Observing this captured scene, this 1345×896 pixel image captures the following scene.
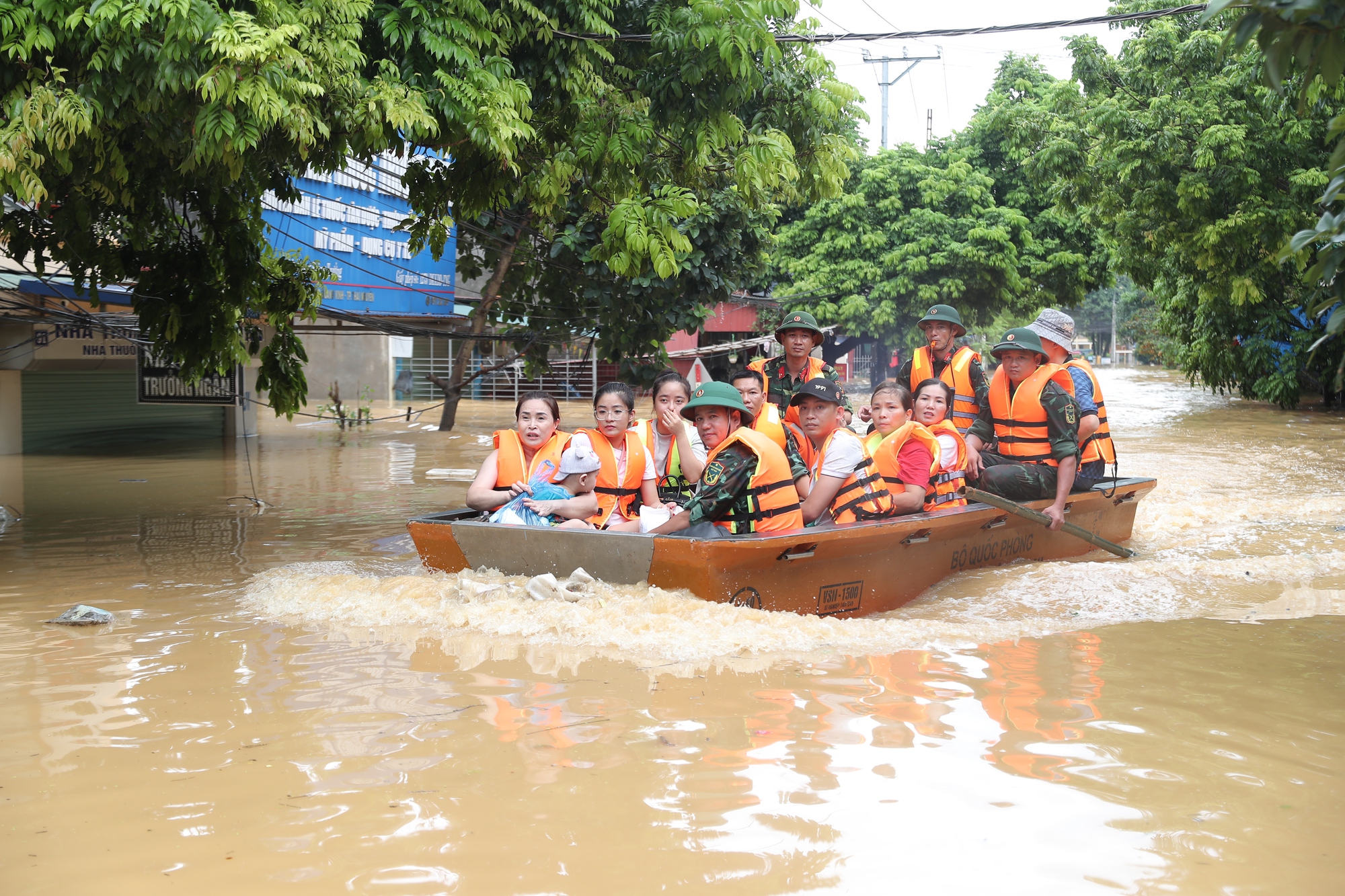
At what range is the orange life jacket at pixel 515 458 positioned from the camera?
6312mm

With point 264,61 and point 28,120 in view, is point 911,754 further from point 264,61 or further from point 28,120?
point 28,120

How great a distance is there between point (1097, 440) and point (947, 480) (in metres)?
1.79

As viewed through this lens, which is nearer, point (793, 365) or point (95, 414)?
point (793, 365)

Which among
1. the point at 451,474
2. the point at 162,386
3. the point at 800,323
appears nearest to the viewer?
the point at 800,323

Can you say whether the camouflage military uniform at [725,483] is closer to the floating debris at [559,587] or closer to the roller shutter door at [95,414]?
the floating debris at [559,587]

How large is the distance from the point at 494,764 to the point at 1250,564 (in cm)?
563

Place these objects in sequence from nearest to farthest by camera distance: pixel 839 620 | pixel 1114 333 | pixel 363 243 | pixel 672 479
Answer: pixel 839 620
pixel 672 479
pixel 363 243
pixel 1114 333

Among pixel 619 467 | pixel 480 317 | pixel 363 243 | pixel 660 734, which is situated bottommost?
pixel 660 734

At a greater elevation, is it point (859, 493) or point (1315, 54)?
point (1315, 54)

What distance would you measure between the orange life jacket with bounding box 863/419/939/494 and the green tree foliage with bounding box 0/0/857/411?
1617 millimetres

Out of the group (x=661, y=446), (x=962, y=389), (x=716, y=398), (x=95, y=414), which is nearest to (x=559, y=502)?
(x=661, y=446)

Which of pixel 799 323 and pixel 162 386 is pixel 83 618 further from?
pixel 162 386

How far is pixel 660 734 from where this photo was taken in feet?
13.0

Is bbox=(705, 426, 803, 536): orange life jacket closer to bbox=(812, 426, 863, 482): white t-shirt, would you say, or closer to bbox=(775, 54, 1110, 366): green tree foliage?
bbox=(812, 426, 863, 482): white t-shirt
